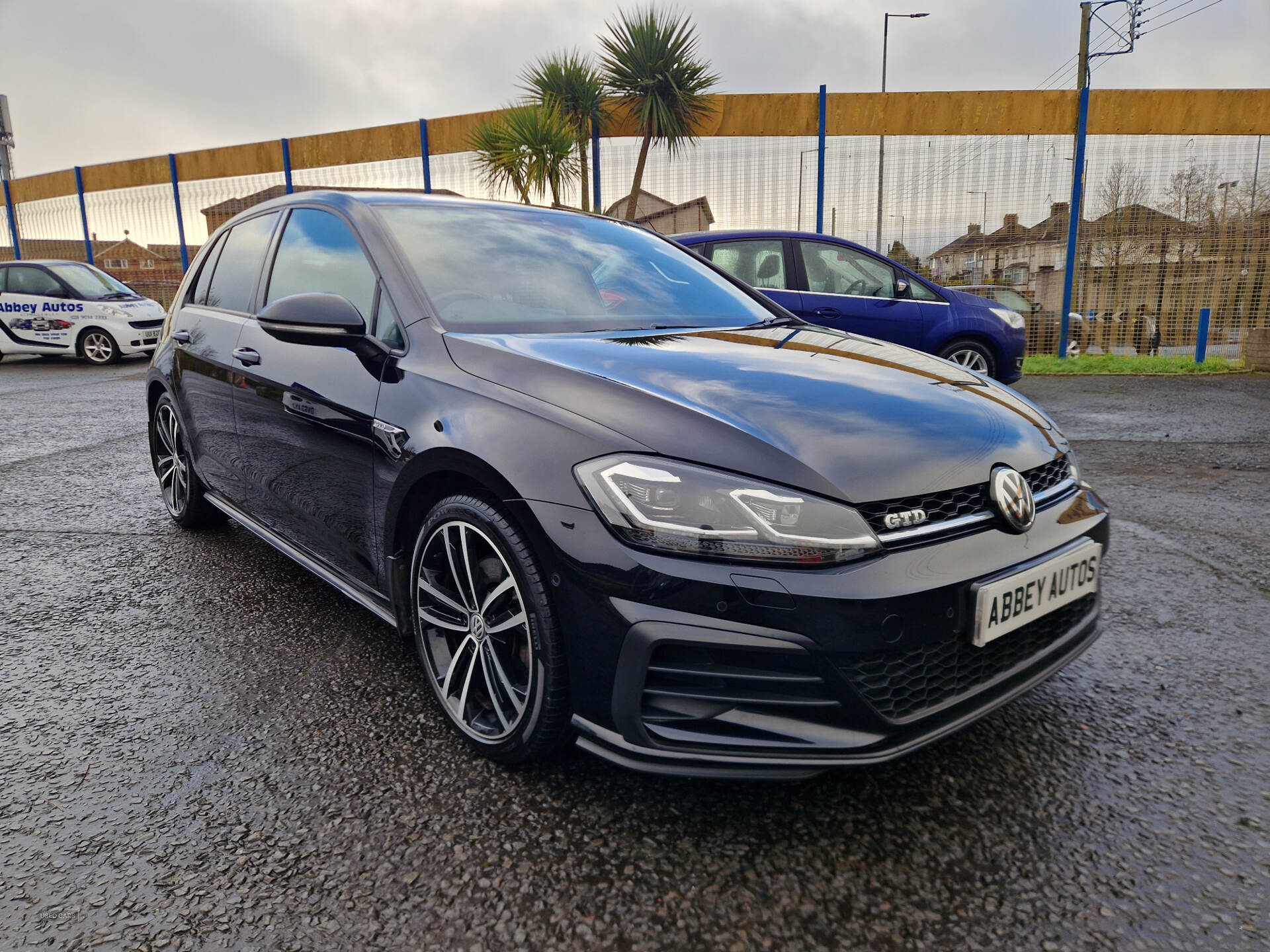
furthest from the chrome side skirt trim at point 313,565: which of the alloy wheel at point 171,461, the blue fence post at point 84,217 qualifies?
the blue fence post at point 84,217

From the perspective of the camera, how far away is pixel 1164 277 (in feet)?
36.6

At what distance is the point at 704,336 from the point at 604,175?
1107 cm

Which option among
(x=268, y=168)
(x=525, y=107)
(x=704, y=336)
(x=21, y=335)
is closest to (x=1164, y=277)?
(x=525, y=107)

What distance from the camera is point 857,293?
7703 millimetres

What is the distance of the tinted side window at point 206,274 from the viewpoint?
382cm

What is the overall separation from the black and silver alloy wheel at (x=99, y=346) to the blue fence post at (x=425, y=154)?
17.5ft

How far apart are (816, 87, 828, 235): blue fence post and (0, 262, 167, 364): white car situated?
10.00 meters

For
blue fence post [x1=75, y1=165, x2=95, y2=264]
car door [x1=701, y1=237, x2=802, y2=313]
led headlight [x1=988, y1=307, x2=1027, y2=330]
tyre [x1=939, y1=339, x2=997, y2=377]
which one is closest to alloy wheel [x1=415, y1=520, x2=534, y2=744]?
car door [x1=701, y1=237, x2=802, y2=313]

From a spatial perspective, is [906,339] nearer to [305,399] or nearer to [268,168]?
[305,399]

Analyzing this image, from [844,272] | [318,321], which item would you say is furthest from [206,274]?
[844,272]

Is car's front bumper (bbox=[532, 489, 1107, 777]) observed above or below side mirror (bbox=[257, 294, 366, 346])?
below

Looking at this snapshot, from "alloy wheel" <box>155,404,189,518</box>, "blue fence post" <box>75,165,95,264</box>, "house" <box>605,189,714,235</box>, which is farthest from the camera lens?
"blue fence post" <box>75,165,95,264</box>

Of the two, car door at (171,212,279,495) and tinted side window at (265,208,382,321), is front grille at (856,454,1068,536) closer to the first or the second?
tinted side window at (265,208,382,321)

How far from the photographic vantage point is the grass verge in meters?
10.5
